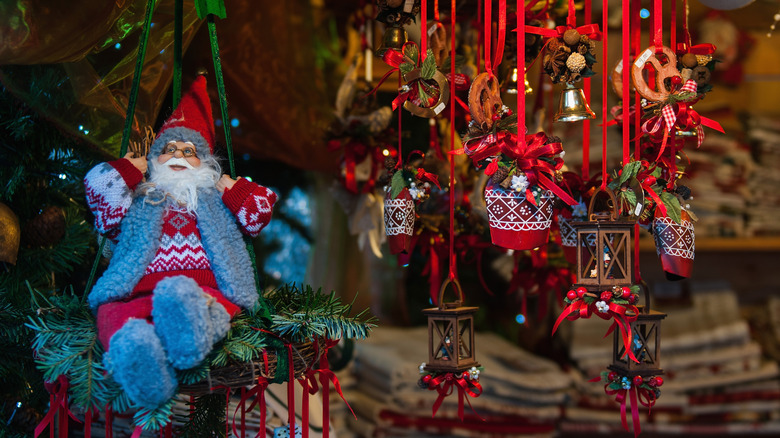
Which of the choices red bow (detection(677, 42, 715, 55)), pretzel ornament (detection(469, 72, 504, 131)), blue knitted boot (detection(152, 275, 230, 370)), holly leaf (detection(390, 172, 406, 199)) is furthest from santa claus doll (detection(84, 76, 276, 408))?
red bow (detection(677, 42, 715, 55))

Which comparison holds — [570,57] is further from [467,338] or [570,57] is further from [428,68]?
[467,338]

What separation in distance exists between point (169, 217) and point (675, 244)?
671 mm

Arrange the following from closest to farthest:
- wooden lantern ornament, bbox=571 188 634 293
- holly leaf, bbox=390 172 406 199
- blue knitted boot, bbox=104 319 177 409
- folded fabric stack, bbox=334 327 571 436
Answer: blue knitted boot, bbox=104 319 177 409, wooden lantern ornament, bbox=571 188 634 293, holly leaf, bbox=390 172 406 199, folded fabric stack, bbox=334 327 571 436

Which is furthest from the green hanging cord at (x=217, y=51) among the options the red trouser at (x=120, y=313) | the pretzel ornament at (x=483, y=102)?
the pretzel ornament at (x=483, y=102)

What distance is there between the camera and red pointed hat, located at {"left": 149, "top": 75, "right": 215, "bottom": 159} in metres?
0.94

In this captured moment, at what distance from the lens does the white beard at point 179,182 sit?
0.91 meters

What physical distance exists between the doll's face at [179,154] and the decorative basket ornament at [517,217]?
0.40 meters

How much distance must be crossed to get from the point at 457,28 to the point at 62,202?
876mm

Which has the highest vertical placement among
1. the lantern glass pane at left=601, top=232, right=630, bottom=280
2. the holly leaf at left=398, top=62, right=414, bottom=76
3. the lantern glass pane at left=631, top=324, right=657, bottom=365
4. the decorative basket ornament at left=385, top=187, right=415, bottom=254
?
the holly leaf at left=398, top=62, right=414, bottom=76

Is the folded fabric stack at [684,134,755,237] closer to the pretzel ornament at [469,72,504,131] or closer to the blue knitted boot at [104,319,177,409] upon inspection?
the pretzel ornament at [469,72,504,131]

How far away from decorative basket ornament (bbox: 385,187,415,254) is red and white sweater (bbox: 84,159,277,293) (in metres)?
0.21

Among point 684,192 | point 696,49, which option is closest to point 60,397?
point 684,192

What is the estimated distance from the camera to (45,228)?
1141mm

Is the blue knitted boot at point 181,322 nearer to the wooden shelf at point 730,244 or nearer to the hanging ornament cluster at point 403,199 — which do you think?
the hanging ornament cluster at point 403,199
